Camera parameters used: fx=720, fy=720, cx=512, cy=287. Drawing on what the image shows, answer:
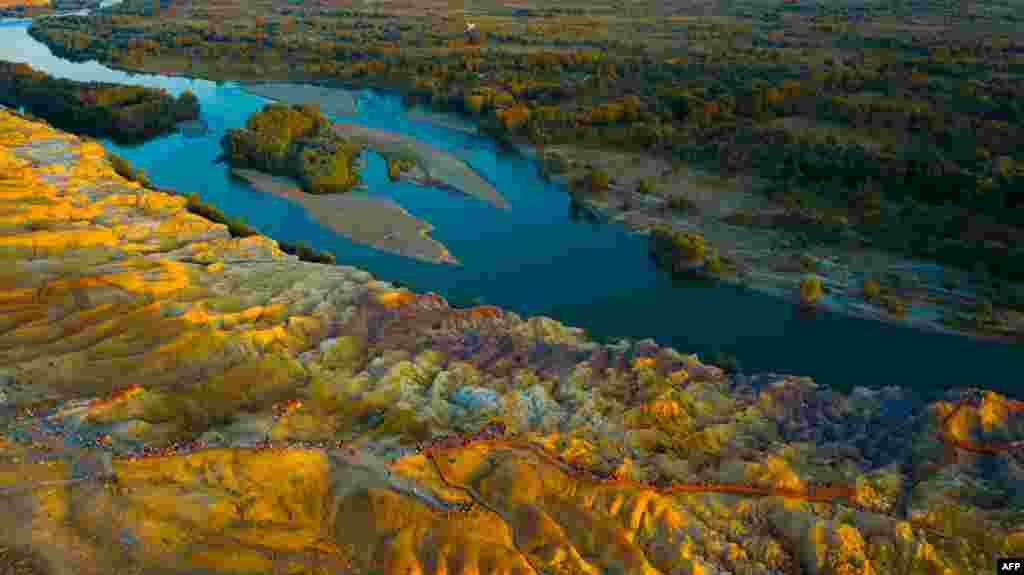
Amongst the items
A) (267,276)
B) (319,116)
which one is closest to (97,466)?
(267,276)

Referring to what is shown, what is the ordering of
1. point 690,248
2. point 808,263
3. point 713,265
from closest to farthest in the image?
point 808,263, point 713,265, point 690,248

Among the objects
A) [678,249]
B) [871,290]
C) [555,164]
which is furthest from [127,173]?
[871,290]

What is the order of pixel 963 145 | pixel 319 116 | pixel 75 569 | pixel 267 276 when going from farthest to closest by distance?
pixel 319 116, pixel 963 145, pixel 267 276, pixel 75 569

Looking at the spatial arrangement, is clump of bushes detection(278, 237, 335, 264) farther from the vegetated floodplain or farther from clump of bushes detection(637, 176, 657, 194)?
clump of bushes detection(637, 176, 657, 194)

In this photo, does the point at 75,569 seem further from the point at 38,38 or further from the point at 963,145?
the point at 38,38

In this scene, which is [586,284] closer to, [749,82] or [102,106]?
[749,82]
